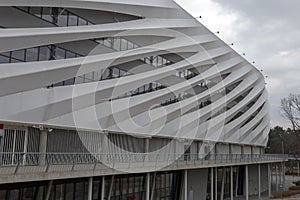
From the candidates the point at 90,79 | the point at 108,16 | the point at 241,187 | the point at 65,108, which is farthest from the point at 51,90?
the point at 241,187

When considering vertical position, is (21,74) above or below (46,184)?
above

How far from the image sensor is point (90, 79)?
70.6ft

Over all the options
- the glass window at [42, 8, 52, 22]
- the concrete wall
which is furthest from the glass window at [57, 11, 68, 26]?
the concrete wall

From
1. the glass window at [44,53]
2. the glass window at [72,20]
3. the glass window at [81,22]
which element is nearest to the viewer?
the glass window at [44,53]

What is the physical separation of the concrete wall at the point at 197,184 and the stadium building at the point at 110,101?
121 mm

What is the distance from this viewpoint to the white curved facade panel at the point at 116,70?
16.8 m

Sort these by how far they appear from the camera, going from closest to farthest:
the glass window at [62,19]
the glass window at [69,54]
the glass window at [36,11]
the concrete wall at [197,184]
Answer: the glass window at [36,11] < the glass window at [62,19] < the glass window at [69,54] < the concrete wall at [197,184]

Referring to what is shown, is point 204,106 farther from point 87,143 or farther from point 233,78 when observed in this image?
point 87,143

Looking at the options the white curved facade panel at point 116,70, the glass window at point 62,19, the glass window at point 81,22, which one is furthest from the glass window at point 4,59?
the glass window at point 81,22

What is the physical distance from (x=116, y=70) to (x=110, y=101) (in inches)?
129

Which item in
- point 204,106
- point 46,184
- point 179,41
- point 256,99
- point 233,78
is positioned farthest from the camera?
point 256,99

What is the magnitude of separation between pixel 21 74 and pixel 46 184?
5443 millimetres

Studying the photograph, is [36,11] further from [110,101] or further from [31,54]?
[110,101]

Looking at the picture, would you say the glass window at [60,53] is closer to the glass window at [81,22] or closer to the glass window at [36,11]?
the glass window at [36,11]
